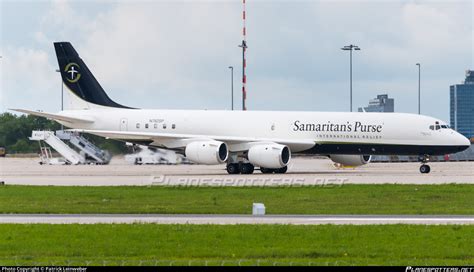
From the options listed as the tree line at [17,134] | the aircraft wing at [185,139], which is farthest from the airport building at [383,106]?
the aircraft wing at [185,139]

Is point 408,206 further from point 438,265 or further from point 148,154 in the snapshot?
point 148,154

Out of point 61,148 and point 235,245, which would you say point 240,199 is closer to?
point 235,245

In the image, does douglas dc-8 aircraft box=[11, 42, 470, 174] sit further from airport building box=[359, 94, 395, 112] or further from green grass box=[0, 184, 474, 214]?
airport building box=[359, 94, 395, 112]

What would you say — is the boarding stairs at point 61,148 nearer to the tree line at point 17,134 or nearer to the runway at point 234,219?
the tree line at point 17,134

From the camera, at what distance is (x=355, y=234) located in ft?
67.9

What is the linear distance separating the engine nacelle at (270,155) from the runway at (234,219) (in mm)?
25471

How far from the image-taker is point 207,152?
52281 millimetres

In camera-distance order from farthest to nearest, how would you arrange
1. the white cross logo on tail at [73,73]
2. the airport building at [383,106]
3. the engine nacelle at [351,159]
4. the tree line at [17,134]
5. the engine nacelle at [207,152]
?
the airport building at [383,106], the tree line at [17,134], the white cross logo on tail at [73,73], the engine nacelle at [351,159], the engine nacelle at [207,152]

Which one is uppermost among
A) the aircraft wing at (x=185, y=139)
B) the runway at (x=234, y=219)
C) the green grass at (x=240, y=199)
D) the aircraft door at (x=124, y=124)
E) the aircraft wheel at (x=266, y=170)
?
the aircraft door at (x=124, y=124)

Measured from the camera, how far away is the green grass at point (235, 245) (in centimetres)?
1723

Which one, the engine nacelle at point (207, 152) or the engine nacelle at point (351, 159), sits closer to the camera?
the engine nacelle at point (207, 152)

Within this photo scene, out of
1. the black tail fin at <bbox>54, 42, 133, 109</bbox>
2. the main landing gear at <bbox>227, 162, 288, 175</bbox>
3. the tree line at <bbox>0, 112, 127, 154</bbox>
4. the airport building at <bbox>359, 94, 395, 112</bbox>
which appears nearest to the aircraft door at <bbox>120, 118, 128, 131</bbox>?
the black tail fin at <bbox>54, 42, 133, 109</bbox>

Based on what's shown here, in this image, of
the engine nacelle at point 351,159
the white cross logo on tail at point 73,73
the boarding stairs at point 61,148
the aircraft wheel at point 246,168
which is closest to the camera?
the aircraft wheel at point 246,168

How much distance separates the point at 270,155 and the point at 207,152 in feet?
11.2
